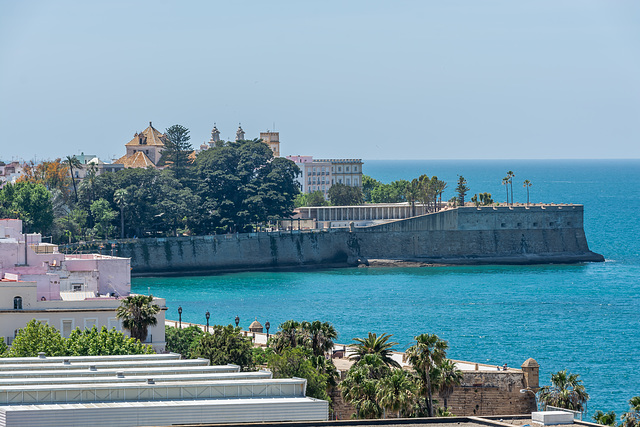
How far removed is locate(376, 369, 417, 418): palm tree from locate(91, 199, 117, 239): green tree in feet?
325

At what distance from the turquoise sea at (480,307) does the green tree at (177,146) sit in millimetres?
27327

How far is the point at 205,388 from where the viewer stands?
1607 inches

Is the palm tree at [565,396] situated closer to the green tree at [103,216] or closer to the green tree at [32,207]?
the green tree at [32,207]

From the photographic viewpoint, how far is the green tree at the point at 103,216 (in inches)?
5576

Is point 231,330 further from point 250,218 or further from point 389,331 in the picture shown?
point 250,218

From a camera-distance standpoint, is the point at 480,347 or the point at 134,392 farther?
the point at 480,347


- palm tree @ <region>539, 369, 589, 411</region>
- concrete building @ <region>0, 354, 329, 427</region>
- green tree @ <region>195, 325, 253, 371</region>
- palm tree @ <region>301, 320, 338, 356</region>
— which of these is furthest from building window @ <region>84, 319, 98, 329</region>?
palm tree @ <region>539, 369, 589, 411</region>

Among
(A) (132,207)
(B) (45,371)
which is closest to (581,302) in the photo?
(A) (132,207)

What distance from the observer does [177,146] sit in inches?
6442

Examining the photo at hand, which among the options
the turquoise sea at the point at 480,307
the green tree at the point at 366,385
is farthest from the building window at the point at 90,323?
the turquoise sea at the point at 480,307

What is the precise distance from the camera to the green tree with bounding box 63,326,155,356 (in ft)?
172

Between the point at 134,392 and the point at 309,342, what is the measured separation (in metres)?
16.7

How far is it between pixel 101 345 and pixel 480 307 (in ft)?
199

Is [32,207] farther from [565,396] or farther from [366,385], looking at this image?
[366,385]
